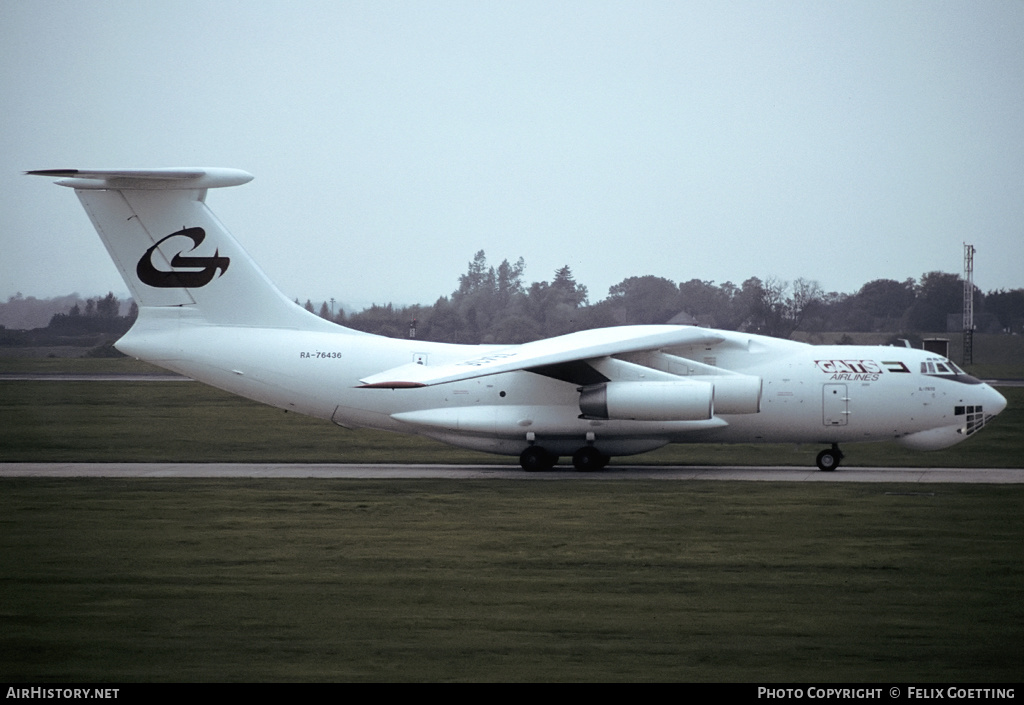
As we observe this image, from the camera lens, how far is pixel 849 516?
1535 centimetres

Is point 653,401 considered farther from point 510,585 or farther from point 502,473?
point 510,585

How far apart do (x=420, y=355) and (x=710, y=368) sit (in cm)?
541

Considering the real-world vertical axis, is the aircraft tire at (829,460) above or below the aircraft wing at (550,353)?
below

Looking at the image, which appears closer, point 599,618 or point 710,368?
point 599,618

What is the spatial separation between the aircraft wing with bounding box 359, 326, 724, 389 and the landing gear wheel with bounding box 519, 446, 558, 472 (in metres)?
1.64

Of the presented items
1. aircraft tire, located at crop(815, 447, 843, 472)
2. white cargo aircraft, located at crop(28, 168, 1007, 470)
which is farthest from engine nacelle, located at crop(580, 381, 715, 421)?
aircraft tire, located at crop(815, 447, 843, 472)

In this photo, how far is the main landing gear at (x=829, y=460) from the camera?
2128 centimetres

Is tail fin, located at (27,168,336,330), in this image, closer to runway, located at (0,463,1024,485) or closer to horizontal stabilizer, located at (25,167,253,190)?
horizontal stabilizer, located at (25,167,253,190)

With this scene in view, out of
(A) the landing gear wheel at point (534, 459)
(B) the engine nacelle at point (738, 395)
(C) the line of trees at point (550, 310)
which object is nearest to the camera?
(B) the engine nacelle at point (738, 395)

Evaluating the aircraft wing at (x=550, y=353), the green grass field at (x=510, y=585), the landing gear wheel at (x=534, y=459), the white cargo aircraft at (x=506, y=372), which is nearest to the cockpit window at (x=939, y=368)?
the white cargo aircraft at (x=506, y=372)

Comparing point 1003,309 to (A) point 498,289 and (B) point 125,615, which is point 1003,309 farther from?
(B) point 125,615

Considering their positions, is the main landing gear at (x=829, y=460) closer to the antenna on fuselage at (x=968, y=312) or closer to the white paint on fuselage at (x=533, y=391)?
the white paint on fuselage at (x=533, y=391)

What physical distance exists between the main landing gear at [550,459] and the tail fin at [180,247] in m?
5.02

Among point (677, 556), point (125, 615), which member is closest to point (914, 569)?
point (677, 556)
